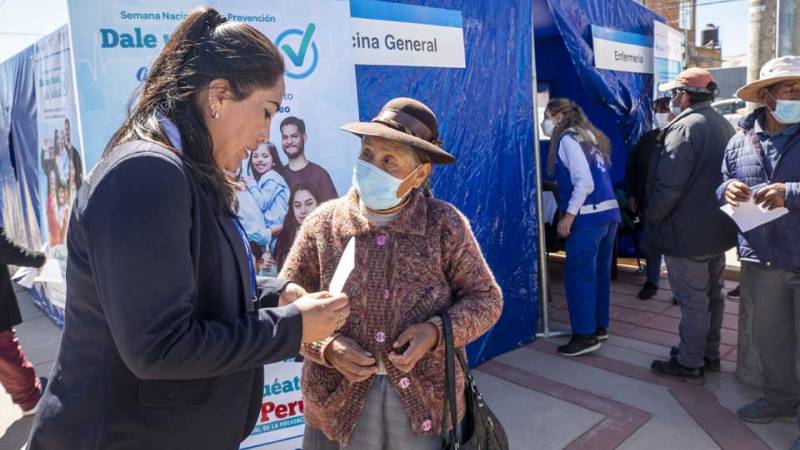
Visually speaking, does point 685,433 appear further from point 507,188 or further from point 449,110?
point 449,110

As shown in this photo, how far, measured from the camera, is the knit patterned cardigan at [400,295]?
1.72m

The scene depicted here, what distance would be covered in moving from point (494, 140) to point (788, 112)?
5.55ft

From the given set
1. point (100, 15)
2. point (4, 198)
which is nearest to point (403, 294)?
point (100, 15)

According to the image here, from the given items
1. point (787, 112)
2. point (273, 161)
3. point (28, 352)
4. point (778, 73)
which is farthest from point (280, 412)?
point (28, 352)

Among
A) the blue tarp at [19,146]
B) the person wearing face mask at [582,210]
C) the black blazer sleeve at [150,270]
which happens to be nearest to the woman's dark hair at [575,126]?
the person wearing face mask at [582,210]

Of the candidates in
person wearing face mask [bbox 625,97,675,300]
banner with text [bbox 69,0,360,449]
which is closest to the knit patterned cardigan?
banner with text [bbox 69,0,360,449]

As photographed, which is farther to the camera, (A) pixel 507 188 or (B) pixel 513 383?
(A) pixel 507 188

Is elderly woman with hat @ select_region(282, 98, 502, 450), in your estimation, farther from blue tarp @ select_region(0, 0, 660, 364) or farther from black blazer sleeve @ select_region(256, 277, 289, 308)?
blue tarp @ select_region(0, 0, 660, 364)

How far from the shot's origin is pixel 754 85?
9.89 feet

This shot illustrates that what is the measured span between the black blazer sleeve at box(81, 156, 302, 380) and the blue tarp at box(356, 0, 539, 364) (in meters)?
2.37

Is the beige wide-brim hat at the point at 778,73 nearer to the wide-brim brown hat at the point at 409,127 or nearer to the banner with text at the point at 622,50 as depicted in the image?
the banner with text at the point at 622,50

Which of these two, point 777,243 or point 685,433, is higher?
point 777,243

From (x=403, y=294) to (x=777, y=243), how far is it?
2263 millimetres

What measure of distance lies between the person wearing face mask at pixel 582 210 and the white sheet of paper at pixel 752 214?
3.64ft
